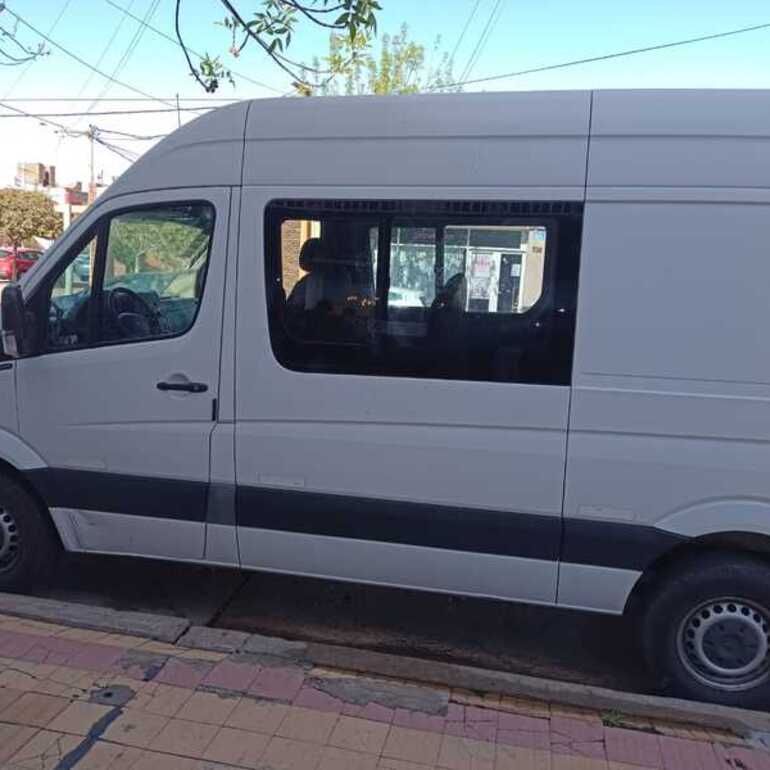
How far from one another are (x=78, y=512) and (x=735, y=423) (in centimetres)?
310

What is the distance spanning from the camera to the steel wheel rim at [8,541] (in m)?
3.88

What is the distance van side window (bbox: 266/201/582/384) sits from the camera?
10.3 ft

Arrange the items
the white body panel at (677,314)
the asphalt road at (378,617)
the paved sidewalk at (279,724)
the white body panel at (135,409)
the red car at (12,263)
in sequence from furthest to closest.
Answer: the red car at (12,263)
the asphalt road at (378,617)
the white body panel at (135,409)
the white body panel at (677,314)
the paved sidewalk at (279,724)

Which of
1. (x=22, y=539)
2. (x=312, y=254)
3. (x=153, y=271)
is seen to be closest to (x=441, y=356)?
(x=312, y=254)

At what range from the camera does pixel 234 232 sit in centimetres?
343

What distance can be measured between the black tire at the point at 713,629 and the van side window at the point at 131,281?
251 cm

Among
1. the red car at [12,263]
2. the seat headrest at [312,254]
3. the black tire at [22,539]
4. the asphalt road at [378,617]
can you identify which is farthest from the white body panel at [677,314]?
the red car at [12,263]

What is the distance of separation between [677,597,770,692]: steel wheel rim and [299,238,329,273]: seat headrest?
2234mm

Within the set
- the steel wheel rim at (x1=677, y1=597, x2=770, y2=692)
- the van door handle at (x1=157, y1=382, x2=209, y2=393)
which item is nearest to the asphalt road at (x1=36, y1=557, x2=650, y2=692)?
the steel wheel rim at (x1=677, y1=597, x2=770, y2=692)

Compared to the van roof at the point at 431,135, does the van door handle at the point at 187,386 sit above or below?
below

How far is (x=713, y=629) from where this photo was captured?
3172 mm

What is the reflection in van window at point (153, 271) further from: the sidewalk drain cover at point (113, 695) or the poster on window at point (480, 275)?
the sidewalk drain cover at point (113, 695)

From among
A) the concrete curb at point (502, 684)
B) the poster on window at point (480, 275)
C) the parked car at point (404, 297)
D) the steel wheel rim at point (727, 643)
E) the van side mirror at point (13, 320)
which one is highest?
the poster on window at point (480, 275)

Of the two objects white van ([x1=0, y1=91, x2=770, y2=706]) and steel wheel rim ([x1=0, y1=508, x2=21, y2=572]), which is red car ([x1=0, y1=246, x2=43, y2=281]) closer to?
steel wheel rim ([x1=0, y1=508, x2=21, y2=572])
